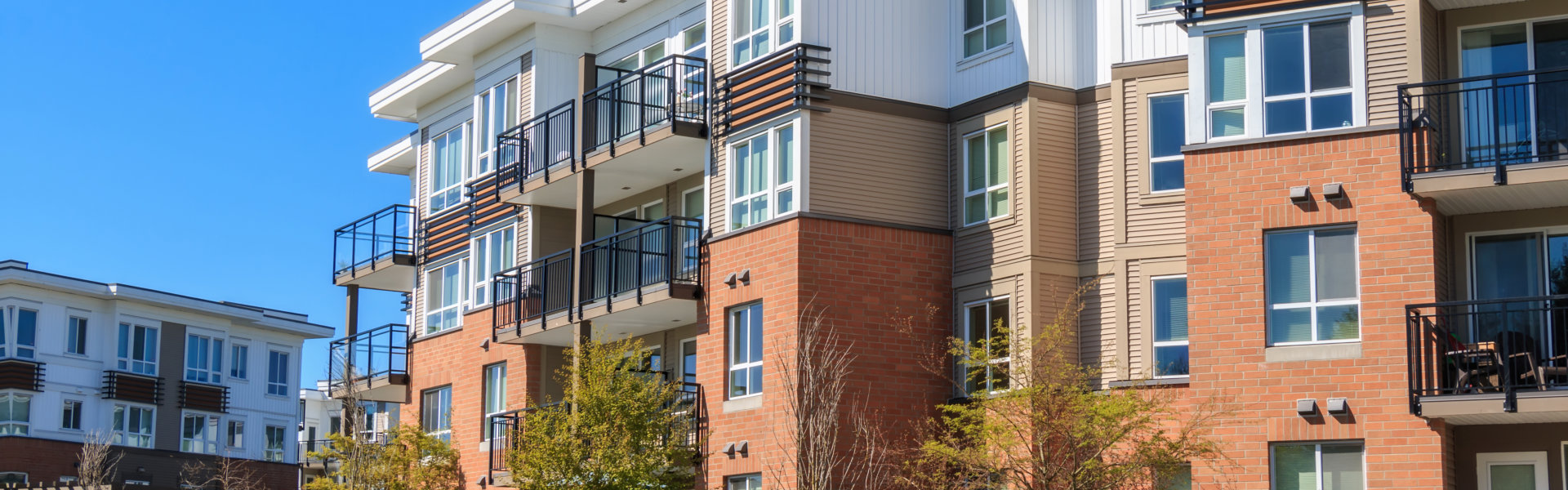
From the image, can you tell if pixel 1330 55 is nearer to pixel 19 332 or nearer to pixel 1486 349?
pixel 1486 349

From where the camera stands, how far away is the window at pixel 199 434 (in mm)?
61594

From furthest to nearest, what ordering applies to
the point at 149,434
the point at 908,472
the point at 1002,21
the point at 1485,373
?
the point at 149,434 < the point at 1002,21 < the point at 908,472 < the point at 1485,373

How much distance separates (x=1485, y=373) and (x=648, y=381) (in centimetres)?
1362

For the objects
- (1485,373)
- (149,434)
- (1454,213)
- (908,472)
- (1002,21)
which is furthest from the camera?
(149,434)

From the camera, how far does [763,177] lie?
28.5 metres

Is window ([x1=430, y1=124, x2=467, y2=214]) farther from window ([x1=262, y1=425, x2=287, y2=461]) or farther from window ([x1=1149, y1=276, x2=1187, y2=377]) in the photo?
window ([x1=262, y1=425, x2=287, y2=461])

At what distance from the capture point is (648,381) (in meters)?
29.7

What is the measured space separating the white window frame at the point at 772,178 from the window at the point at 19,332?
35731 mm

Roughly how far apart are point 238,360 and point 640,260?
39065 mm

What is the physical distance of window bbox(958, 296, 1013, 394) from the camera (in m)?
26.8

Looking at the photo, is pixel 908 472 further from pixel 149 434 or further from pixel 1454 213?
pixel 149 434

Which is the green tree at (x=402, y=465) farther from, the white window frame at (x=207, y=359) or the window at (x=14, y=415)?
the white window frame at (x=207, y=359)

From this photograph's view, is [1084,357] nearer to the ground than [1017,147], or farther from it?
nearer to the ground

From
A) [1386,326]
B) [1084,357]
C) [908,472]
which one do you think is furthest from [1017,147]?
[1386,326]
